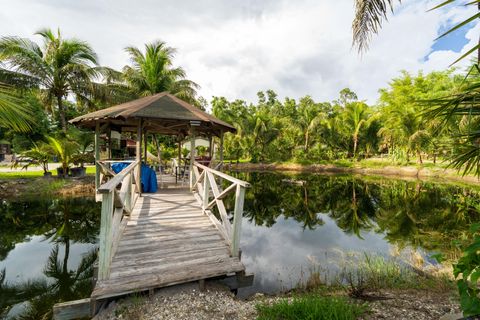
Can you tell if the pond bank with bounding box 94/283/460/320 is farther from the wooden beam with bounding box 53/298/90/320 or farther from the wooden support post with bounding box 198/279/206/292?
the wooden beam with bounding box 53/298/90/320

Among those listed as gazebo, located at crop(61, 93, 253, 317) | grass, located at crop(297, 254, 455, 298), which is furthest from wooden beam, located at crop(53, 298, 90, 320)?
grass, located at crop(297, 254, 455, 298)

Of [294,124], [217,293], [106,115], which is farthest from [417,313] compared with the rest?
[294,124]

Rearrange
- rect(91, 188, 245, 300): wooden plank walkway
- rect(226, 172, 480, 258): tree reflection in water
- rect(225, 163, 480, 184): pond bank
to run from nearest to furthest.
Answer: rect(91, 188, 245, 300): wooden plank walkway, rect(226, 172, 480, 258): tree reflection in water, rect(225, 163, 480, 184): pond bank

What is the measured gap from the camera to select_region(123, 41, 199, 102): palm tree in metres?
18.1

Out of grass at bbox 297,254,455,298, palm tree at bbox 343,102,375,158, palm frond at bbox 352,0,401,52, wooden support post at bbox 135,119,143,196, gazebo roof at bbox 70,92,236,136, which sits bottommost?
grass at bbox 297,254,455,298

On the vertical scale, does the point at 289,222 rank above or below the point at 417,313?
below

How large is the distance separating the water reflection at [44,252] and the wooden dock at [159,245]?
5.74 feet

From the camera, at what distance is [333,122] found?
31125 mm

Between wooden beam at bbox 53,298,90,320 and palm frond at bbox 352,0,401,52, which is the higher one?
palm frond at bbox 352,0,401,52

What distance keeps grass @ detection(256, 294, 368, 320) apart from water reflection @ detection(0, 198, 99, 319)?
394 cm

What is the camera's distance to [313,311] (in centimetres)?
283

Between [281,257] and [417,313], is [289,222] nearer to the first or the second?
[281,257]

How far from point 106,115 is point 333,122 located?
2894 cm

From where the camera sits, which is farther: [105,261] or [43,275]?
[43,275]
